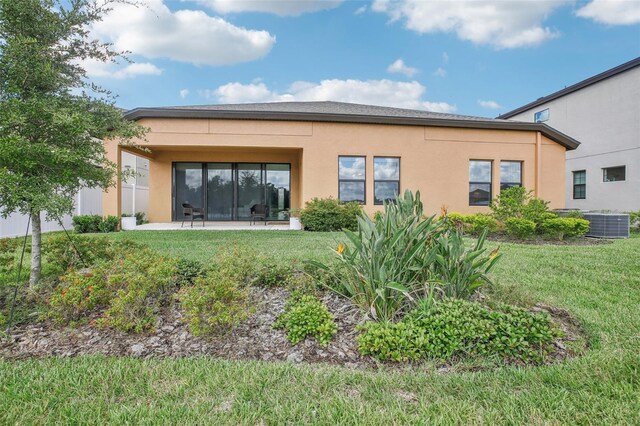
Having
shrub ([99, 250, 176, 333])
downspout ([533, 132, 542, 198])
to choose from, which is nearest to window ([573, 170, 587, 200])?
downspout ([533, 132, 542, 198])

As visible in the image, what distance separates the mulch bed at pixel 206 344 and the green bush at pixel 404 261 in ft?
0.82

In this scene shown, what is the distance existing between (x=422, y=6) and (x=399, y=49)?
341 centimetres

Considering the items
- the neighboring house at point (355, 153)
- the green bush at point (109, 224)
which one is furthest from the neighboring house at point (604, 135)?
the green bush at point (109, 224)

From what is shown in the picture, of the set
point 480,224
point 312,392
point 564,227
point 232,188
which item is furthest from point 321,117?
point 312,392

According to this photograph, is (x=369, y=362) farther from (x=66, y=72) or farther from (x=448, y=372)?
(x=66, y=72)

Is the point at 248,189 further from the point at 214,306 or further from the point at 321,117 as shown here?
the point at 214,306

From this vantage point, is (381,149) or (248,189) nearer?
(381,149)

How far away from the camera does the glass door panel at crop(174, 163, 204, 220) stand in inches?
504

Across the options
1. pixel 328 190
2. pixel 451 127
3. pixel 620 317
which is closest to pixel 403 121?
pixel 451 127

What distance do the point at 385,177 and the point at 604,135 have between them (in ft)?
37.9

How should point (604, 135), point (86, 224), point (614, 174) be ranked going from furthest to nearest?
point (604, 135) → point (614, 174) → point (86, 224)

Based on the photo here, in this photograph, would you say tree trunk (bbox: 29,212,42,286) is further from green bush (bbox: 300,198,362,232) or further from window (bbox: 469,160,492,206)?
window (bbox: 469,160,492,206)

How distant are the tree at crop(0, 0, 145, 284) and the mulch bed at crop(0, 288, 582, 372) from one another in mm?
1151

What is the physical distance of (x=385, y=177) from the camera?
36.3 ft
